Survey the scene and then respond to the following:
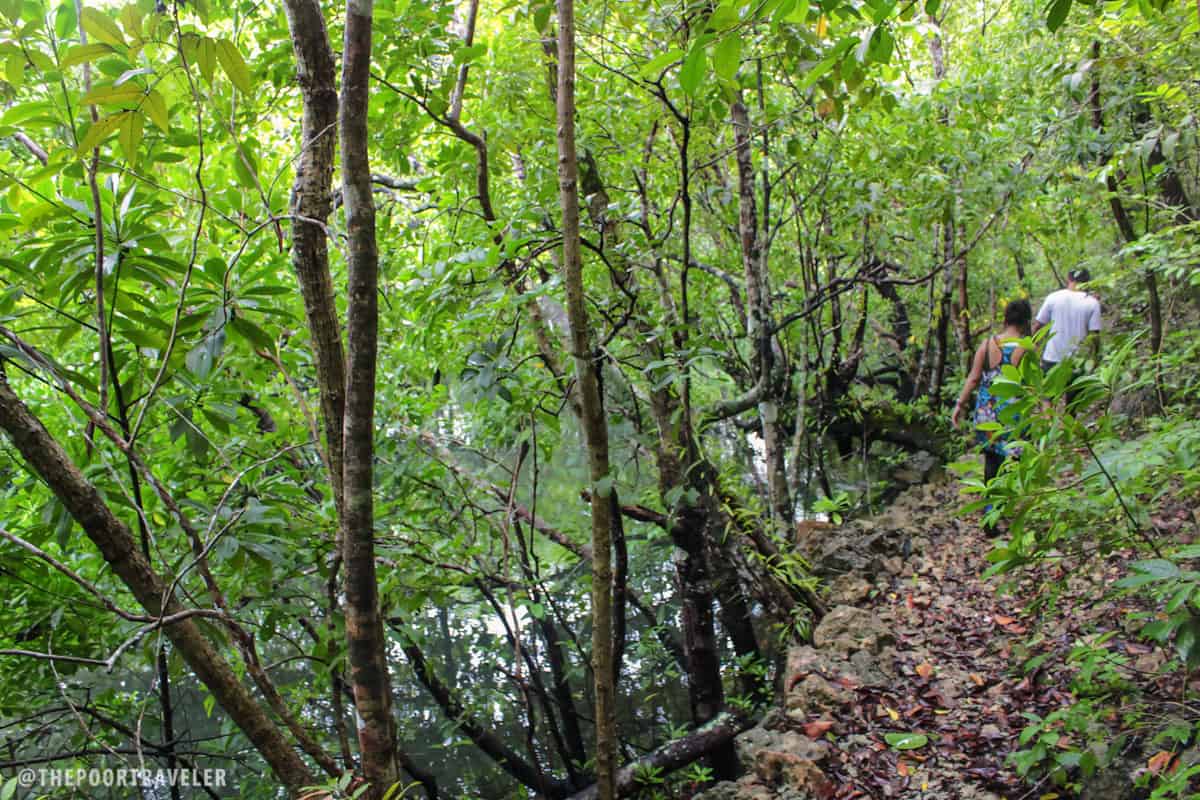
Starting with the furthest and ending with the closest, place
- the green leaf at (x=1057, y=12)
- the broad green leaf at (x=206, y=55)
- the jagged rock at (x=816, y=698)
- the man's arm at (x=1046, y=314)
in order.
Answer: the man's arm at (x=1046, y=314)
the jagged rock at (x=816, y=698)
the green leaf at (x=1057, y=12)
the broad green leaf at (x=206, y=55)

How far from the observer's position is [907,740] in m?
3.17

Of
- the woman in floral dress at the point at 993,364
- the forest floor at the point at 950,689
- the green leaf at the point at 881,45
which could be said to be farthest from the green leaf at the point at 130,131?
the woman in floral dress at the point at 993,364

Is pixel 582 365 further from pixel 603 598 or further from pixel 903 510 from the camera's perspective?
pixel 903 510

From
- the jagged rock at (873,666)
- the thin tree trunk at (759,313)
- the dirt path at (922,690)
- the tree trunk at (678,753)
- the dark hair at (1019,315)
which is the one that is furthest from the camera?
the dark hair at (1019,315)

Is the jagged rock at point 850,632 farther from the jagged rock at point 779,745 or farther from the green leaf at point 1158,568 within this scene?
the green leaf at point 1158,568

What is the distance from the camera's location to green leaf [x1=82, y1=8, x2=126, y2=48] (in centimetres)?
150

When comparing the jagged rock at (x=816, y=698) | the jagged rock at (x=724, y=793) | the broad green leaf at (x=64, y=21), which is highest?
the broad green leaf at (x=64, y=21)

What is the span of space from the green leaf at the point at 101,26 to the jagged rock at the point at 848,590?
15.2 feet

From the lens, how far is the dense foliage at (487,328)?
189 cm

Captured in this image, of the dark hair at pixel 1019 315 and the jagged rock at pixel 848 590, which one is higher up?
the dark hair at pixel 1019 315

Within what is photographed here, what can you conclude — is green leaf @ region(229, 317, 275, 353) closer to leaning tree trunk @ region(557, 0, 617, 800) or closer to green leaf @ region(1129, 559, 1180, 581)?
leaning tree trunk @ region(557, 0, 617, 800)

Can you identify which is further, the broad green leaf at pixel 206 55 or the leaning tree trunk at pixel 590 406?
the leaning tree trunk at pixel 590 406

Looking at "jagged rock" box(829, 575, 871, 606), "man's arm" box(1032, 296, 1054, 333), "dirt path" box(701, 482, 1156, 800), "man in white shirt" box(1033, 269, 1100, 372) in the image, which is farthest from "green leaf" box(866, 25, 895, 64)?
"man's arm" box(1032, 296, 1054, 333)

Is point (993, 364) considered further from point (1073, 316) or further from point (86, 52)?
point (86, 52)
